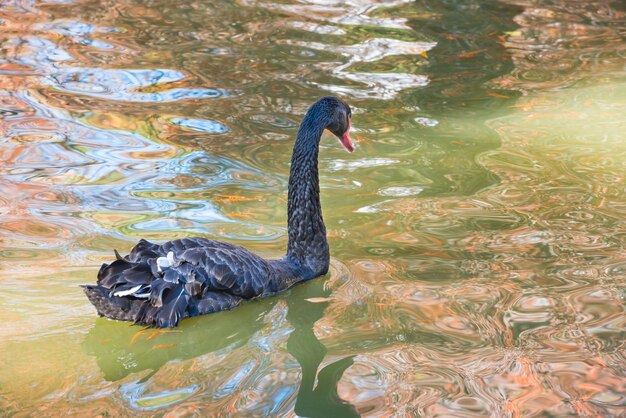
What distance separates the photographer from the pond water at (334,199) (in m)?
4.15

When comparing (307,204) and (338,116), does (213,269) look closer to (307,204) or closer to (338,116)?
(307,204)

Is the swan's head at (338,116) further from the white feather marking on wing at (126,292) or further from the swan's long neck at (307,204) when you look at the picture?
the white feather marking on wing at (126,292)

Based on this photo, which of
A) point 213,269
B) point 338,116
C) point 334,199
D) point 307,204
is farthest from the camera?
point 334,199

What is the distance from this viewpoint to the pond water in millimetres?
4152

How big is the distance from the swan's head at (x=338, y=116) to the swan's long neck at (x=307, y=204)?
66 mm

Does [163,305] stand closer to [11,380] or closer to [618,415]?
[11,380]

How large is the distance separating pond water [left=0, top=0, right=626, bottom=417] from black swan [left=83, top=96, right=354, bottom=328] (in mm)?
115

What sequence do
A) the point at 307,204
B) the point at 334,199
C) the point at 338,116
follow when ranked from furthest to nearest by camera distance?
the point at 334,199
the point at 338,116
the point at 307,204

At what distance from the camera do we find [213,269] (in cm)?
462

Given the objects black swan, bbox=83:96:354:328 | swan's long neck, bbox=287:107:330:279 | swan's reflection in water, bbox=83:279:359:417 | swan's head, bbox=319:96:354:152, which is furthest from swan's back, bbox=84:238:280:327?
swan's head, bbox=319:96:354:152

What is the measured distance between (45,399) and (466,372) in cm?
187

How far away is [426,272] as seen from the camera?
208 inches

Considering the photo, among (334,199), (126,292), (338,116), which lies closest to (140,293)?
(126,292)

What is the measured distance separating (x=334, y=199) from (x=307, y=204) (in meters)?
1.02
